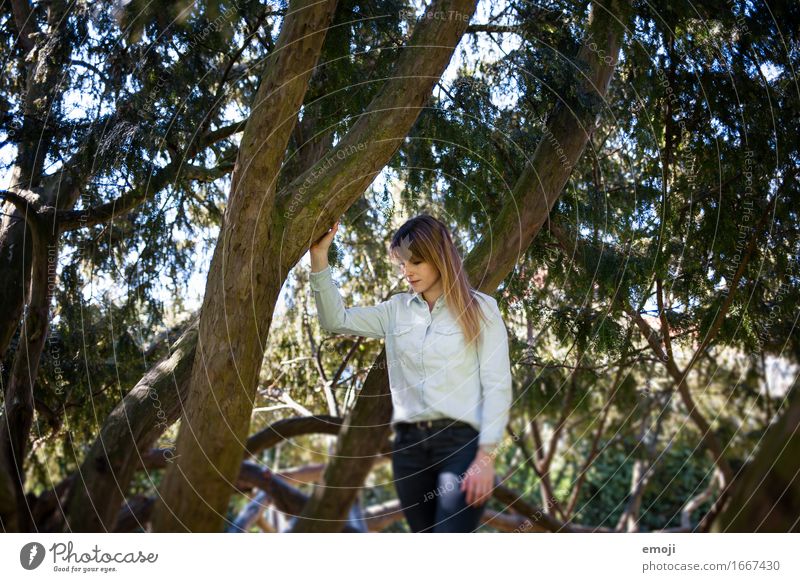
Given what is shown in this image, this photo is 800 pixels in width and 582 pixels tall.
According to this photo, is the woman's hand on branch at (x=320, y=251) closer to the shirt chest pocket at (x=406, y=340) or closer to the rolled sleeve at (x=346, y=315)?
the rolled sleeve at (x=346, y=315)

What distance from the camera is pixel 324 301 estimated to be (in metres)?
3.38

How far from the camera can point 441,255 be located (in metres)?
3.16

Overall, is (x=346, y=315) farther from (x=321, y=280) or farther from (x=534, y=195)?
(x=534, y=195)

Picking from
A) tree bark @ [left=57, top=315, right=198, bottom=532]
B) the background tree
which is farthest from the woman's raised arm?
tree bark @ [left=57, top=315, right=198, bottom=532]

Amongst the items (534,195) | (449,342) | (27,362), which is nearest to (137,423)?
(27,362)

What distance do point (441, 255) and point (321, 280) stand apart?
1.76ft

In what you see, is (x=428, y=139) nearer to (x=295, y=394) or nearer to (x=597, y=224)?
(x=597, y=224)

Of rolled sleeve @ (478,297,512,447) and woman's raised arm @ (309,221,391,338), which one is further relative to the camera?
woman's raised arm @ (309,221,391,338)

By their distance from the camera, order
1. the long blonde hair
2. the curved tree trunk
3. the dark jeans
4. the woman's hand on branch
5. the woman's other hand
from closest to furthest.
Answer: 1. the woman's other hand
2. the dark jeans
3. the long blonde hair
4. the curved tree trunk
5. the woman's hand on branch

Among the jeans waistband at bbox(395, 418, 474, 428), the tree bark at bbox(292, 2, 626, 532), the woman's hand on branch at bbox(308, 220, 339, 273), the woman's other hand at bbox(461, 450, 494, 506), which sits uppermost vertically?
the tree bark at bbox(292, 2, 626, 532)

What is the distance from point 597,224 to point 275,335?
9.79 ft

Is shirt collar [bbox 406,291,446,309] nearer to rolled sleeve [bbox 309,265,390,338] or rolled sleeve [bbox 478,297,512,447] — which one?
rolled sleeve [bbox 309,265,390,338]

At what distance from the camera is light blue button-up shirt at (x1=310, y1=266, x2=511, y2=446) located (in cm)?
281

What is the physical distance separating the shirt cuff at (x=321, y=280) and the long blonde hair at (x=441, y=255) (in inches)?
14.5
